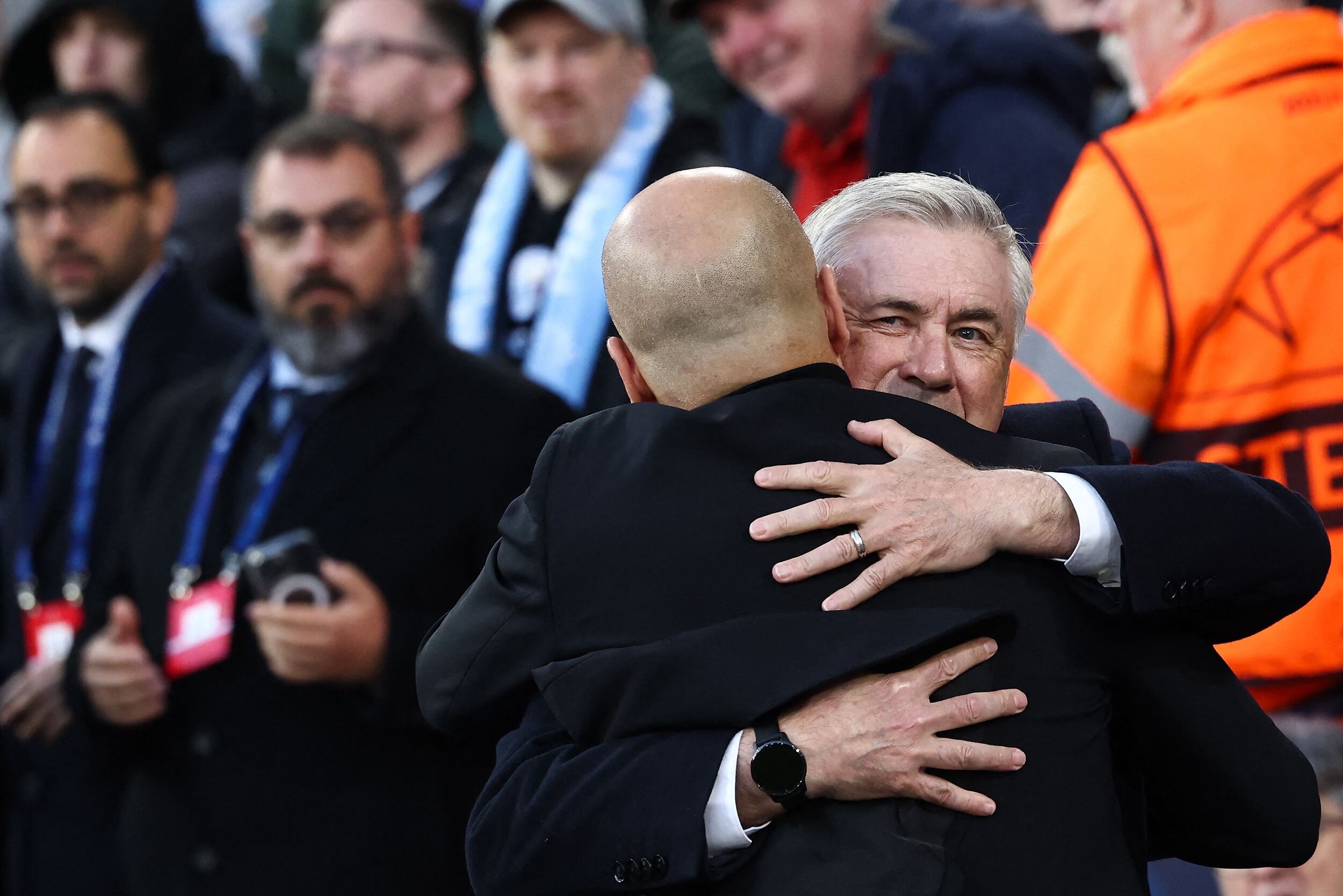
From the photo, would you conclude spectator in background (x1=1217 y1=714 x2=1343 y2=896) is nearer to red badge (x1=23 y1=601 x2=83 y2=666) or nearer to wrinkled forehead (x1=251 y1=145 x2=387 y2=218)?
wrinkled forehead (x1=251 y1=145 x2=387 y2=218)

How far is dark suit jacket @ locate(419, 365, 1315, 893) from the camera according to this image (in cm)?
177

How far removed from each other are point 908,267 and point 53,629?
2925 mm

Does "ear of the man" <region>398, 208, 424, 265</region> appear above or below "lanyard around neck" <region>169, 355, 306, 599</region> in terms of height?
above

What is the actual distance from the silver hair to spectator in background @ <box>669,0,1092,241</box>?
139 cm

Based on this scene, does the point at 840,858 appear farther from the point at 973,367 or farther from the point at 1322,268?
the point at 1322,268

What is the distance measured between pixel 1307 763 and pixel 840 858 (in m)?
0.62

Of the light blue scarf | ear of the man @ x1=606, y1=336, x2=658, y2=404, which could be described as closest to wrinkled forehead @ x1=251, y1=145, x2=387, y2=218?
the light blue scarf

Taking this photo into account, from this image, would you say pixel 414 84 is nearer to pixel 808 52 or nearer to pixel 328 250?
pixel 328 250

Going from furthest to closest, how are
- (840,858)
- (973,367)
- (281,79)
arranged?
(281,79), (973,367), (840,858)

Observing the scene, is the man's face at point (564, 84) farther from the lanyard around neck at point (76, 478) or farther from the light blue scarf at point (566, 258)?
the lanyard around neck at point (76, 478)

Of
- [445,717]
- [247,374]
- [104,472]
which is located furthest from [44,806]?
[445,717]

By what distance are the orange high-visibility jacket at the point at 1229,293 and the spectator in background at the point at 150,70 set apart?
391 centimetres

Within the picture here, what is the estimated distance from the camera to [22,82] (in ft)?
22.8

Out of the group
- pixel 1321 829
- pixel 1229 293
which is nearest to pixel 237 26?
pixel 1229 293
